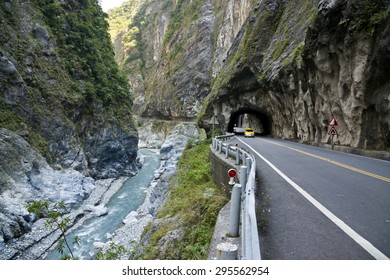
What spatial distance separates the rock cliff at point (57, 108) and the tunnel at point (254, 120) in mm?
18079

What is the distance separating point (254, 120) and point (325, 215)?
60831 mm

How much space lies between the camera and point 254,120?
214ft

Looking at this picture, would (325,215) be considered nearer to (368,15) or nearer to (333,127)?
(368,15)

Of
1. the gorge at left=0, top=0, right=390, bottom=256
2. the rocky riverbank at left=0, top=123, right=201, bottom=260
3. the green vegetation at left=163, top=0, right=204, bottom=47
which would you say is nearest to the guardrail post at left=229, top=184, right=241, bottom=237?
the rocky riverbank at left=0, top=123, right=201, bottom=260

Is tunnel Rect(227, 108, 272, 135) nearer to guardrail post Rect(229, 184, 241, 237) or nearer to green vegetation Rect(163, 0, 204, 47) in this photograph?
green vegetation Rect(163, 0, 204, 47)

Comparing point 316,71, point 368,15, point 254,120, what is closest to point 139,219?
point 316,71

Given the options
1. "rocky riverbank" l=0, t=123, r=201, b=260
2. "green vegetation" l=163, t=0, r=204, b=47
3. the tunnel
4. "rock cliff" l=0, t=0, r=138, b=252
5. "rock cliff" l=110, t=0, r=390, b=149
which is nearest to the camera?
"rock cliff" l=110, t=0, r=390, b=149

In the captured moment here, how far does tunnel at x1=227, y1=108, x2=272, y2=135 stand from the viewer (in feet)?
148

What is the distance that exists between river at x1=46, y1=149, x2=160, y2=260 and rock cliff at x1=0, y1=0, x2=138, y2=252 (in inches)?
132

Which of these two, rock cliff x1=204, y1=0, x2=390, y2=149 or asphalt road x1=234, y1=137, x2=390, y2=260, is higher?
rock cliff x1=204, y1=0, x2=390, y2=149

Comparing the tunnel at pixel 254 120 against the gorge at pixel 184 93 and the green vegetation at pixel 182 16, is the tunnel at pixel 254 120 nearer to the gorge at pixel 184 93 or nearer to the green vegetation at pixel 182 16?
the gorge at pixel 184 93

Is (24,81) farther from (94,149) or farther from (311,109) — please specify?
(311,109)

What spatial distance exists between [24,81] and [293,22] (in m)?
30.1

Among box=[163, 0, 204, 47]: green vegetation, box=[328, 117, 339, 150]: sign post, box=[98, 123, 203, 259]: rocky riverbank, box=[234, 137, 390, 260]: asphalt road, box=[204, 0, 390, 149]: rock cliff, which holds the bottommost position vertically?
box=[98, 123, 203, 259]: rocky riverbank
